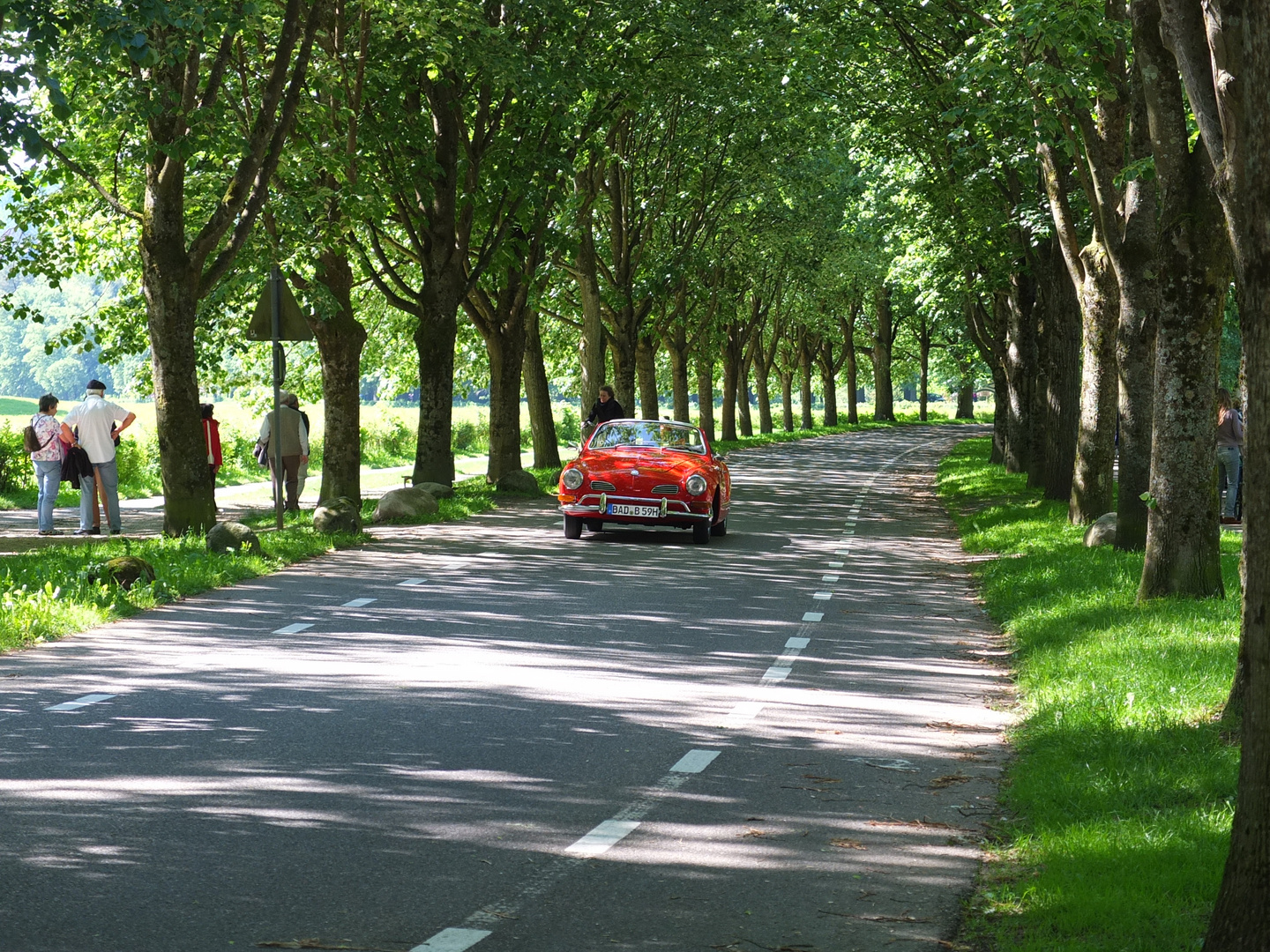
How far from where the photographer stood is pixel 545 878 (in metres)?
5.52

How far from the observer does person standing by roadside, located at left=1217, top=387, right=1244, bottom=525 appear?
22328mm

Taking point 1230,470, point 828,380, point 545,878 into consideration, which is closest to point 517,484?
point 1230,470

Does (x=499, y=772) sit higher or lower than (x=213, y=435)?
lower

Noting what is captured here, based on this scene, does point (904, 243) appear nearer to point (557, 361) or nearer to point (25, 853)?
point (557, 361)

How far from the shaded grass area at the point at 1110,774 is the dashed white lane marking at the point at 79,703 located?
486 cm

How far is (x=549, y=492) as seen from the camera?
1145 inches

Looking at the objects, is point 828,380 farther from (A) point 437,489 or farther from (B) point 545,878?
(B) point 545,878

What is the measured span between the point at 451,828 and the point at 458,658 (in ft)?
14.3

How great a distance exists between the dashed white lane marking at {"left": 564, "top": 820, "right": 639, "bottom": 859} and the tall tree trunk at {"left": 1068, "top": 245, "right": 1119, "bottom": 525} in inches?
561

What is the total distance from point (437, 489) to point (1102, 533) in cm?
1148

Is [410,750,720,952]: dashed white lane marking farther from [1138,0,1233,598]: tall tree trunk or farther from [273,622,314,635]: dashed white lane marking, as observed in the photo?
[1138,0,1233,598]: tall tree trunk

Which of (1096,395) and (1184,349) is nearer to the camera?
(1184,349)

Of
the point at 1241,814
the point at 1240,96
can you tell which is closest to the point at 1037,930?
the point at 1241,814

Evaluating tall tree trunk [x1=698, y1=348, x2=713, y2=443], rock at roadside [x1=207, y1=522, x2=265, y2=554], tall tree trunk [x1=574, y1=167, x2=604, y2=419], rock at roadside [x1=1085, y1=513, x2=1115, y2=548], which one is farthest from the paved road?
tall tree trunk [x1=698, y1=348, x2=713, y2=443]
